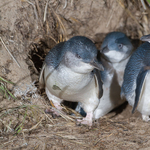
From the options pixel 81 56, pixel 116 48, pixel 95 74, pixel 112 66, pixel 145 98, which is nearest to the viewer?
pixel 81 56

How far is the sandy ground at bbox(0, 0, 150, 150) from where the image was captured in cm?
305

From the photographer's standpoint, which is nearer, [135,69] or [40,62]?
[135,69]

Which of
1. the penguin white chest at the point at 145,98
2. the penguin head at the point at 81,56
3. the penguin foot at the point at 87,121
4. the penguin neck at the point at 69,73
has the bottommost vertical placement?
the penguin foot at the point at 87,121

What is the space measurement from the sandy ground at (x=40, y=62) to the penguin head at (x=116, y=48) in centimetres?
97

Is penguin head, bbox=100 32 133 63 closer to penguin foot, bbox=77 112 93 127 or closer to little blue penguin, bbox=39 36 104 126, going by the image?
little blue penguin, bbox=39 36 104 126

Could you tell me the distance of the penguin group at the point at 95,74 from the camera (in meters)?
2.97

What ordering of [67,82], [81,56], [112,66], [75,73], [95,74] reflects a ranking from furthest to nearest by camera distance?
[112,66] < [95,74] < [67,82] < [75,73] < [81,56]

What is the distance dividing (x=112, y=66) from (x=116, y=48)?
0.36m

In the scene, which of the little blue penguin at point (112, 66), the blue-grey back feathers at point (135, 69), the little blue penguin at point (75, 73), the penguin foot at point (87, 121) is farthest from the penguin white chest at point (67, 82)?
the little blue penguin at point (112, 66)

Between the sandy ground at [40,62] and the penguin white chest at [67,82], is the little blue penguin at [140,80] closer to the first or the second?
the sandy ground at [40,62]

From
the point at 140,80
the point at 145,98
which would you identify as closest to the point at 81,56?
the point at 140,80

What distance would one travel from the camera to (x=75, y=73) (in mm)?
3072

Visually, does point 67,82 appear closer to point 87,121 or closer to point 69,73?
point 69,73

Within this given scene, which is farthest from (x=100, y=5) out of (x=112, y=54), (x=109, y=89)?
(x=109, y=89)
